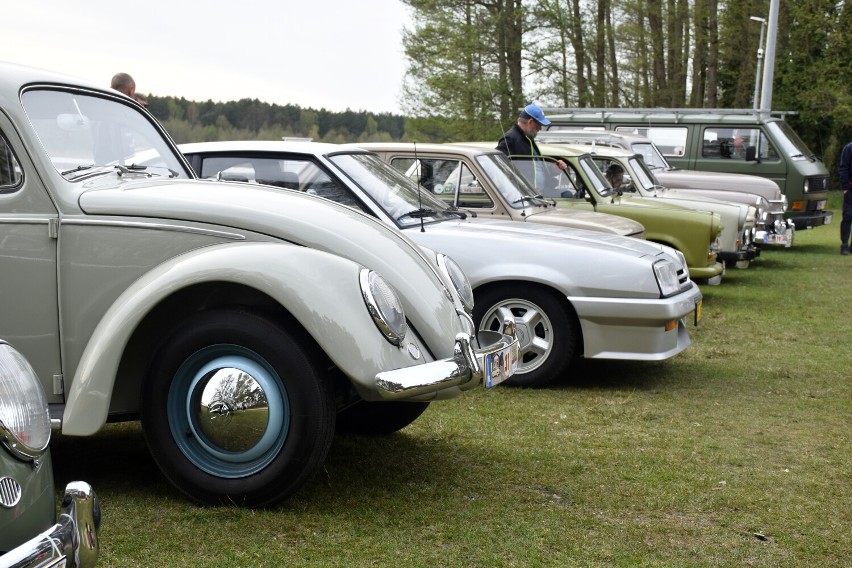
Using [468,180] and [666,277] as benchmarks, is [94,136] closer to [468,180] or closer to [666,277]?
[666,277]

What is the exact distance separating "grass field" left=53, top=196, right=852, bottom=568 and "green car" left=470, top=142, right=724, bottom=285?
11.0 ft

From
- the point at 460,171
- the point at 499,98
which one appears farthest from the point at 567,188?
the point at 499,98

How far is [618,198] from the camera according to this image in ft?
36.0

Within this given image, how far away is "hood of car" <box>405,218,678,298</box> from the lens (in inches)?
262

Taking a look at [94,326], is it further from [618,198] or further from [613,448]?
[618,198]

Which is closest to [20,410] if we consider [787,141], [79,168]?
[79,168]

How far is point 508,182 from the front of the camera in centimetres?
857

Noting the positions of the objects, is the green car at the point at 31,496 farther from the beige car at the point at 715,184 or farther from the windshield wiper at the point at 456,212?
the beige car at the point at 715,184

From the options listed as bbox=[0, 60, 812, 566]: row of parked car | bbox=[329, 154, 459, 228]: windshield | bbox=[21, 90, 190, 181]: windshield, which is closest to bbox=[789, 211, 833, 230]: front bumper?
bbox=[329, 154, 459, 228]: windshield

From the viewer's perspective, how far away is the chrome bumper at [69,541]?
2.29m

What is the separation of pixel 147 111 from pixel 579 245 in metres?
2.96

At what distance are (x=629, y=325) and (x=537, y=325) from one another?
0.61 metres

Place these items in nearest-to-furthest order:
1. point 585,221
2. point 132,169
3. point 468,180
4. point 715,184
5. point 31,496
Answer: point 31,496, point 132,169, point 468,180, point 585,221, point 715,184

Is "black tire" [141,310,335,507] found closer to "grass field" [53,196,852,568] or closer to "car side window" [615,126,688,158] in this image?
→ "grass field" [53,196,852,568]
